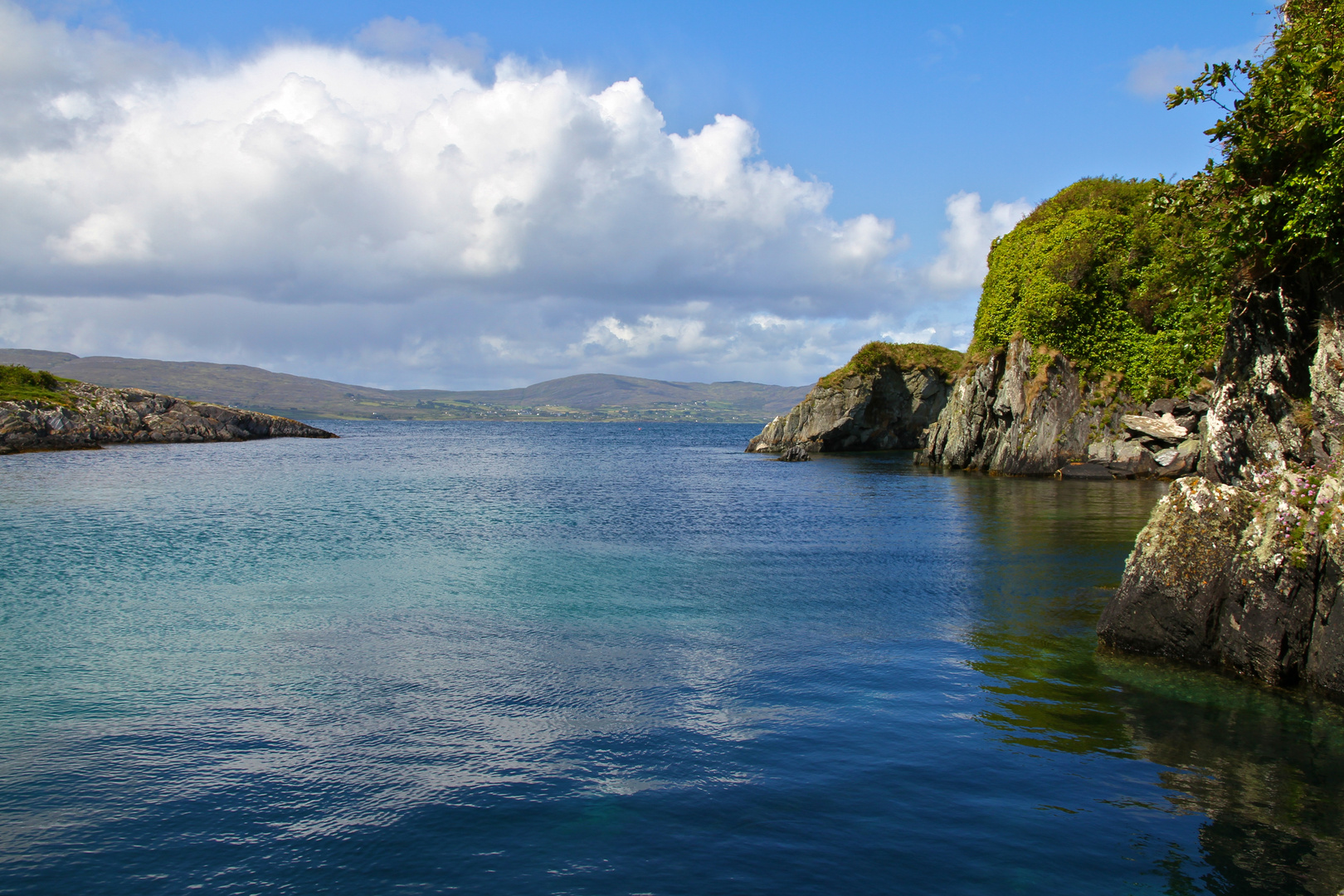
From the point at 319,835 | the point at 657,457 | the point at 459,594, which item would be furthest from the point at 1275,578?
the point at 657,457

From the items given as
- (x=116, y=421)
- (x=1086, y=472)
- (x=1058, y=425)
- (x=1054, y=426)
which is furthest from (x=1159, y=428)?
(x=116, y=421)

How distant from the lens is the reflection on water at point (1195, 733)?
349 inches

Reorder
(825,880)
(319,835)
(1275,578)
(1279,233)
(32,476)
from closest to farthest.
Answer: (825,880) → (319,835) → (1275,578) → (1279,233) → (32,476)

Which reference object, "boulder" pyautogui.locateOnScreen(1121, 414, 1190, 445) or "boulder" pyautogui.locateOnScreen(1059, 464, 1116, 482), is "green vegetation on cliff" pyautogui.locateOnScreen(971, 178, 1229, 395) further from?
Result: "boulder" pyautogui.locateOnScreen(1059, 464, 1116, 482)

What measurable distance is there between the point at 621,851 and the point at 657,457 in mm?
90053

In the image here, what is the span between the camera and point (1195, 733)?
12484mm

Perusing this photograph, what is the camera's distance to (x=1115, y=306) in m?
55.8

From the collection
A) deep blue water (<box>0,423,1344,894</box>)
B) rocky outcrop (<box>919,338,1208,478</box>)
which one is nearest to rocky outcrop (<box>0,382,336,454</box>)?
deep blue water (<box>0,423,1344,894</box>)

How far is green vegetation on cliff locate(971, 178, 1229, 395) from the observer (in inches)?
2092

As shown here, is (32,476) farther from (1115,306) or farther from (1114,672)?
(1115,306)

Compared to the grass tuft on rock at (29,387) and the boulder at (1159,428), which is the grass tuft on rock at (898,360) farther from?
the grass tuft on rock at (29,387)

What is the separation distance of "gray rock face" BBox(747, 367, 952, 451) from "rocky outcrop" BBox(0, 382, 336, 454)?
252ft

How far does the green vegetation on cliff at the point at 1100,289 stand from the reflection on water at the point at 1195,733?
37600 millimetres

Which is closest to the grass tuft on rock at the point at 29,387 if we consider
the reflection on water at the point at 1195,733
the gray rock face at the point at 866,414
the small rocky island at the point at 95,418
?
the small rocky island at the point at 95,418
